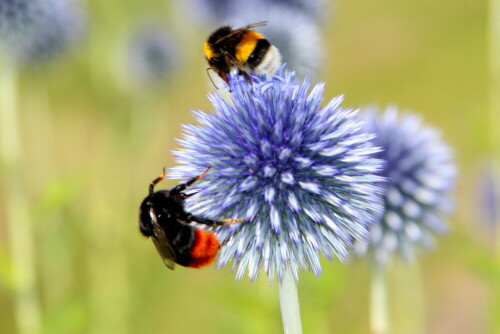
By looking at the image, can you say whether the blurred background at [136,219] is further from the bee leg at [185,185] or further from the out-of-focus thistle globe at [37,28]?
the bee leg at [185,185]

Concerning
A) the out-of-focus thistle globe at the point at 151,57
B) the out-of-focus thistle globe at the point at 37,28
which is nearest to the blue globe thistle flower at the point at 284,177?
the out-of-focus thistle globe at the point at 37,28

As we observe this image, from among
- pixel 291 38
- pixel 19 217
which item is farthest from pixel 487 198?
pixel 19 217

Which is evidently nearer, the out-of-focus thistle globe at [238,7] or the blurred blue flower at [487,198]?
the blurred blue flower at [487,198]

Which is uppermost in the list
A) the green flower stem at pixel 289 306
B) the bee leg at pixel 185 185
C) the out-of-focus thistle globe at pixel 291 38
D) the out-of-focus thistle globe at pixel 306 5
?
the out-of-focus thistle globe at pixel 306 5

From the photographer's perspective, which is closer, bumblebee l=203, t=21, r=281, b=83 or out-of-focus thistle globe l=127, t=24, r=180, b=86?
bumblebee l=203, t=21, r=281, b=83

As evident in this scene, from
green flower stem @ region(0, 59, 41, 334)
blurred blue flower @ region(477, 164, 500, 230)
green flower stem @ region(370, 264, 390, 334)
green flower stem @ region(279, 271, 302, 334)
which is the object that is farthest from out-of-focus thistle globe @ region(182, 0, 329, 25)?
green flower stem @ region(279, 271, 302, 334)

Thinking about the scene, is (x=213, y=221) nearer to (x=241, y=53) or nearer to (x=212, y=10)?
(x=241, y=53)

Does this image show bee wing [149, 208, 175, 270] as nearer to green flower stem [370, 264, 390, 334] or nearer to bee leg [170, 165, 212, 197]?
bee leg [170, 165, 212, 197]
